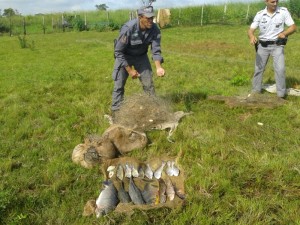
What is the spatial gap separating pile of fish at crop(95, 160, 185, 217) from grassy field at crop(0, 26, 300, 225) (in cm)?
15

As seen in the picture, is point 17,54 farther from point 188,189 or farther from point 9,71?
point 188,189

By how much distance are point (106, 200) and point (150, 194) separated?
0.49 meters

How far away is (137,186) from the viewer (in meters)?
3.92

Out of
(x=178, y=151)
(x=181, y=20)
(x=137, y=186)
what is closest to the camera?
(x=137, y=186)

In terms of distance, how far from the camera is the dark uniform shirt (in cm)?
557

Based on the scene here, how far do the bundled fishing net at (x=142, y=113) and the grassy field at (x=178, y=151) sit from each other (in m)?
0.23

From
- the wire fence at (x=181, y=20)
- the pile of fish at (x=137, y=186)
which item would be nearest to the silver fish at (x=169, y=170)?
the pile of fish at (x=137, y=186)

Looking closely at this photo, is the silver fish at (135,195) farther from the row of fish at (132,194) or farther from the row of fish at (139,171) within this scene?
the row of fish at (139,171)

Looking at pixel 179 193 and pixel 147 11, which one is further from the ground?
pixel 147 11

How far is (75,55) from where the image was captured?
50.1 ft

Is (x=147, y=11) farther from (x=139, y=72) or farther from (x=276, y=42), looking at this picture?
(x=276, y=42)

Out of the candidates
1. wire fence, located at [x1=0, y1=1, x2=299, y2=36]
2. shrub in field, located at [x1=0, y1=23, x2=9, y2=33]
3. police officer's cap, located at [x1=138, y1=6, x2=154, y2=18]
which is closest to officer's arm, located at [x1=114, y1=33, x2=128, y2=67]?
police officer's cap, located at [x1=138, y1=6, x2=154, y2=18]

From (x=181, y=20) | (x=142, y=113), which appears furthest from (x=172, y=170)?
(x=181, y=20)

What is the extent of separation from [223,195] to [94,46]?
15.6 m
